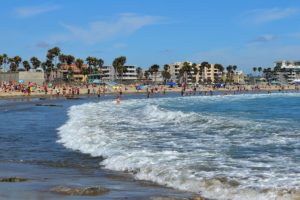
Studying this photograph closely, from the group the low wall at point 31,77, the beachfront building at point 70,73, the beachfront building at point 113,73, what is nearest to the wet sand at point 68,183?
the low wall at point 31,77

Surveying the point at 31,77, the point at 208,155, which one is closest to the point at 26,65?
the point at 31,77

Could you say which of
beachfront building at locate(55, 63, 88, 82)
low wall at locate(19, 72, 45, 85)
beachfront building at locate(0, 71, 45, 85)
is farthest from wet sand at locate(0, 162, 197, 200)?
beachfront building at locate(55, 63, 88, 82)

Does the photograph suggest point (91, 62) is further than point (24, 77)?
Yes

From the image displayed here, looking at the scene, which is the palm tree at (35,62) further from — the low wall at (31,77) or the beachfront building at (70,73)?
the low wall at (31,77)

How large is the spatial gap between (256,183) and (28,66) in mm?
154087

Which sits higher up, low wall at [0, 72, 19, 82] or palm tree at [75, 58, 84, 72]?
palm tree at [75, 58, 84, 72]

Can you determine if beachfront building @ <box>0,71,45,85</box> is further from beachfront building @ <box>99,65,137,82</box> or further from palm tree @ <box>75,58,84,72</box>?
beachfront building @ <box>99,65,137,82</box>

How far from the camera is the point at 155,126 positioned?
2305 cm

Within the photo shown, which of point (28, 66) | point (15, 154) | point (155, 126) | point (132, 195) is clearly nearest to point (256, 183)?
point (132, 195)

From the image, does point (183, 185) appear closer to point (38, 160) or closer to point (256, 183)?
point (256, 183)

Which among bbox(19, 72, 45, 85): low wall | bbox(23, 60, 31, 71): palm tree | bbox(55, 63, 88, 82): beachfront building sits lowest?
bbox(19, 72, 45, 85): low wall

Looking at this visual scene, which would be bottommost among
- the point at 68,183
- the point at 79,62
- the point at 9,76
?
the point at 68,183

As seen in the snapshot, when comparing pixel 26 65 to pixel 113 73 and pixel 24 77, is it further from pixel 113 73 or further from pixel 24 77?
pixel 24 77

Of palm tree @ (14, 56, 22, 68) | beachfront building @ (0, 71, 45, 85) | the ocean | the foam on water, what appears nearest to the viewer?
the foam on water
